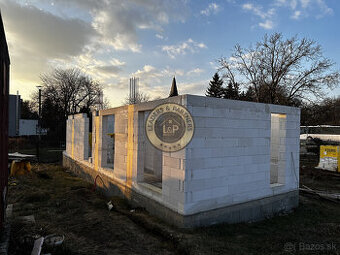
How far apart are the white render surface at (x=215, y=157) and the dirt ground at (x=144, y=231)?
688 mm

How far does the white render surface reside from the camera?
524cm

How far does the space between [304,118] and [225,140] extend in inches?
1058

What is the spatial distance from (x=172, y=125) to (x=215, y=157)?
56.4 inches

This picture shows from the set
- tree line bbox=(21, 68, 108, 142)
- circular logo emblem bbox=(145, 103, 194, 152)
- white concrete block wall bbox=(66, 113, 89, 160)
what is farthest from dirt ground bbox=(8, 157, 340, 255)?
tree line bbox=(21, 68, 108, 142)

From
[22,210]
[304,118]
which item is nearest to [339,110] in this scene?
[304,118]

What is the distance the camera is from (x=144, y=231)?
536 cm

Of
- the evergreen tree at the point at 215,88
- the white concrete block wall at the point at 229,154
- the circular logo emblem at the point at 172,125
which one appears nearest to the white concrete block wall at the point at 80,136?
the circular logo emblem at the point at 172,125

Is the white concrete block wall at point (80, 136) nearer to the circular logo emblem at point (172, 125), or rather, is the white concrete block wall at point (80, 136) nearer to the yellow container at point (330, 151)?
the circular logo emblem at point (172, 125)

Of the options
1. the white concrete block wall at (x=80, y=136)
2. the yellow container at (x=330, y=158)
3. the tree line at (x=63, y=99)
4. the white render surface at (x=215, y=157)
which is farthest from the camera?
the tree line at (x=63, y=99)

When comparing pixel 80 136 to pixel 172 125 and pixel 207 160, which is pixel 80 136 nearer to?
pixel 172 125

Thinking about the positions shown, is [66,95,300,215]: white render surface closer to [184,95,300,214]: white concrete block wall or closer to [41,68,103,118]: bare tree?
[184,95,300,214]: white concrete block wall

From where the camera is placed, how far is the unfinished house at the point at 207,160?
525cm

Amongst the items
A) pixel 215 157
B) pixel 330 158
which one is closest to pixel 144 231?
pixel 215 157

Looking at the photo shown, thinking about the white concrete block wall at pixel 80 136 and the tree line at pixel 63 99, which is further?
the tree line at pixel 63 99
